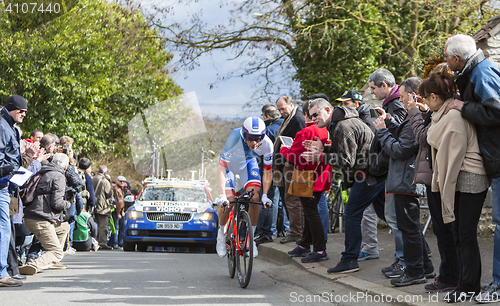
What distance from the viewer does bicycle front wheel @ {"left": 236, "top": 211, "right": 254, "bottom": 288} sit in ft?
19.6

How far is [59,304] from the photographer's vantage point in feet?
16.9

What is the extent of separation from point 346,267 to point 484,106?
278 cm

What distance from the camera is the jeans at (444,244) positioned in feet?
16.4

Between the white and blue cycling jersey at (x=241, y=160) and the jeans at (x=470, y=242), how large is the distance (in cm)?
292

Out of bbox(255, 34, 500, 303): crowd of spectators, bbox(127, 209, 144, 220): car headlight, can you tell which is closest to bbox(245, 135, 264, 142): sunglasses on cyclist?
bbox(255, 34, 500, 303): crowd of spectators

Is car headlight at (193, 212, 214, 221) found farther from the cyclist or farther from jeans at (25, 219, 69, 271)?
the cyclist

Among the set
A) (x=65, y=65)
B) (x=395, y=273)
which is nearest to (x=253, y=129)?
(x=395, y=273)

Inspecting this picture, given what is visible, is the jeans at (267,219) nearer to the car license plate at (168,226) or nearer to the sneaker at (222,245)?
the sneaker at (222,245)

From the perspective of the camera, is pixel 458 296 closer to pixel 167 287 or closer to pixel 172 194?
pixel 167 287

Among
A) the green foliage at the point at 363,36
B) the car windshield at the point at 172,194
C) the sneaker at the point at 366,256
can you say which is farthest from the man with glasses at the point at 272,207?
the green foliage at the point at 363,36

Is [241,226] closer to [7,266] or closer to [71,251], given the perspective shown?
[7,266]

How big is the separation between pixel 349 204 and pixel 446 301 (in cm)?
197

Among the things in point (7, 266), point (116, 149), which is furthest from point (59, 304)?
point (116, 149)

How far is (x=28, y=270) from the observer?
282 inches
